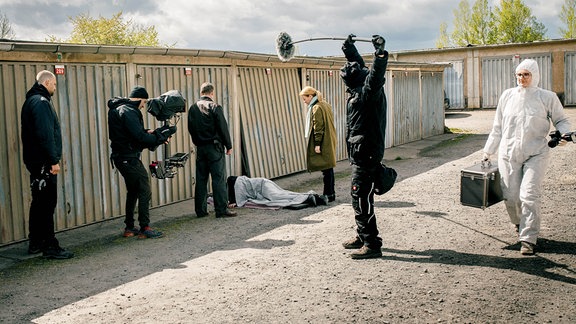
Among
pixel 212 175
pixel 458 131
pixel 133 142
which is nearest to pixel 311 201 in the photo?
pixel 212 175

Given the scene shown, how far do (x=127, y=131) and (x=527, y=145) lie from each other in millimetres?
4952

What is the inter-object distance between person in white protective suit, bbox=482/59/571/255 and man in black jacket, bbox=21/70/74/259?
5250mm

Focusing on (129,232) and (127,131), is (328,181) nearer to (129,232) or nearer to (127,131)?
(129,232)

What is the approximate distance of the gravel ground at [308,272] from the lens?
5.30m

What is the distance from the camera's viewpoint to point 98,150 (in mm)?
9484

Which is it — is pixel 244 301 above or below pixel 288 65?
below

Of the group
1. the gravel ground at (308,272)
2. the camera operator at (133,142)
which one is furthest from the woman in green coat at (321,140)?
the camera operator at (133,142)

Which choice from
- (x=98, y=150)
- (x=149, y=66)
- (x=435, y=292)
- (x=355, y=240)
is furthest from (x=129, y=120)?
(x=435, y=292)

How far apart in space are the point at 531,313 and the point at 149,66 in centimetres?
738

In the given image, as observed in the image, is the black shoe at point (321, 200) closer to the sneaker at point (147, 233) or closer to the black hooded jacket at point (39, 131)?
the sneaker at point (147, 233)

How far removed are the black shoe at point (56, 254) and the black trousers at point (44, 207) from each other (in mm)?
47

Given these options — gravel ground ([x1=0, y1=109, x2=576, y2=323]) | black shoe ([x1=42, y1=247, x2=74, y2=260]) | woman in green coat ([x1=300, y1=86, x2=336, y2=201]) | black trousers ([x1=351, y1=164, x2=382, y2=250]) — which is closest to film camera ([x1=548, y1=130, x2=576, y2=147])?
gravel ground ([x1=0, y1=109, x2=576, y2=323])

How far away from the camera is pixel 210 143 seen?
9.55 meters

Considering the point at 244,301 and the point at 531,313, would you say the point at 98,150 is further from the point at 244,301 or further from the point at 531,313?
the point at 531,313
